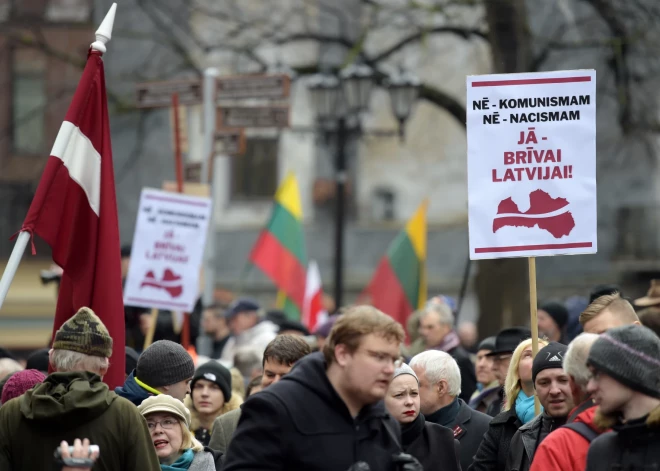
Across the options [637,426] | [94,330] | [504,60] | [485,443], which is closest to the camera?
[637,426]

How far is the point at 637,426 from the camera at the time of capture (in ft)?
14.3

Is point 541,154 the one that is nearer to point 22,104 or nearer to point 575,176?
point 575,176

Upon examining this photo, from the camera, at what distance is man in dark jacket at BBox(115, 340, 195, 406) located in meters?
6.33

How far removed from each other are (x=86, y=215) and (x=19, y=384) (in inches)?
38.5

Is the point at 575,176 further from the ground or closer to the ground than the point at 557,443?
further from the ground

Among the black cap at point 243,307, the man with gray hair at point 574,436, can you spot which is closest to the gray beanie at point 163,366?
the man with gray hair at point 574,436

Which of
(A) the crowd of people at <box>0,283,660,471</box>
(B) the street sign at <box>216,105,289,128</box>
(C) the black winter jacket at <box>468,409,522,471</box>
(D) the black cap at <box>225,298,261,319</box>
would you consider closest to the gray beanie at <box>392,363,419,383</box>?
(A) the crowd of people at <box>0,283,660,471</box>

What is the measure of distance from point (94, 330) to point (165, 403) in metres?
0.86

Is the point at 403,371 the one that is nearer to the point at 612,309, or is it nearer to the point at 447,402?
the point at 447,402

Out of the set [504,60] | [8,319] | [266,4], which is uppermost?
[266,4]

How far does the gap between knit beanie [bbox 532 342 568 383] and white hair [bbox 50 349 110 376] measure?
205cm

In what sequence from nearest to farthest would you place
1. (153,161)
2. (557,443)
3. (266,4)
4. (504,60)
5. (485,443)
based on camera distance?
(557,443), (485,443), (504,60), (266,4), (153,161)

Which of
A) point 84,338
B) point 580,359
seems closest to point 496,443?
point 580,359

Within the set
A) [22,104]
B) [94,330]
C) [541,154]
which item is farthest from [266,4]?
[94,330]
